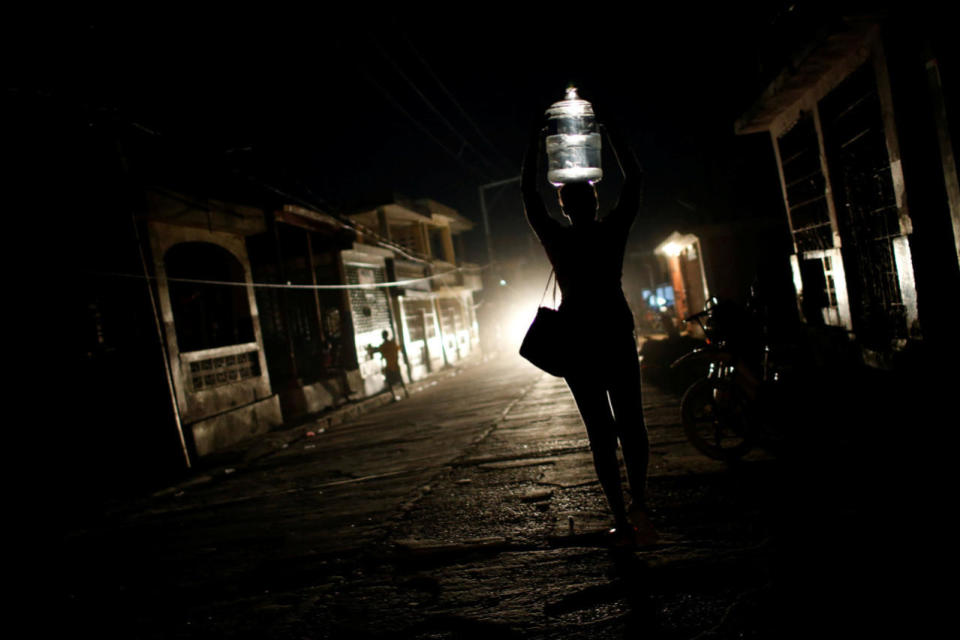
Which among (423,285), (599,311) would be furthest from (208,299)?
(423,285)

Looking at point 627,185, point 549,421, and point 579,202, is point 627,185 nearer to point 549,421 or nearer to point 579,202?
point 579,202

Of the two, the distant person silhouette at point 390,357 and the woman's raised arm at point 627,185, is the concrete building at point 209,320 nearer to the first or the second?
the distant person silhouette at point 390,357

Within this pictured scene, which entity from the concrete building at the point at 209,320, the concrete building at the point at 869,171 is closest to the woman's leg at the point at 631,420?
the concrete building at the point at 869,171

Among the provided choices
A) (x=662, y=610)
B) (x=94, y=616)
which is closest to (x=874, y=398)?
(x=662, y=610)

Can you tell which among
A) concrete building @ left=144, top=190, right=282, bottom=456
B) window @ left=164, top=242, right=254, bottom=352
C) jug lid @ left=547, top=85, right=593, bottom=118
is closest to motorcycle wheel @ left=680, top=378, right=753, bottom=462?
jug lid @ left=547, top=85, right=593, bottom=118

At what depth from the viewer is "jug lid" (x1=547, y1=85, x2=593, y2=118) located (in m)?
3.79

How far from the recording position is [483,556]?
347 cm

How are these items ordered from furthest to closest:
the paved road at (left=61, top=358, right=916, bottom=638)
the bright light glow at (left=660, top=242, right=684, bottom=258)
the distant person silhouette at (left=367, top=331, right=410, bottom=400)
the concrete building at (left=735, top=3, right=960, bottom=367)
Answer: the bright light glow at (left=660, top=242, right=684, bottom=258)
the distant person silhouette at (left=367, top=331, right=410, bottom=400)
the concrete building at (left=735, top=3, right=960, bottom=367)
the paved road at (left=61, top=358, right=916, bottom=638)

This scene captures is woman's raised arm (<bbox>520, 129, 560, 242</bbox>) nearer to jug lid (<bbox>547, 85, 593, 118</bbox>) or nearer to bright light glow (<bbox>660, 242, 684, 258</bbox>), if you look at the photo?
jug lid (<bbox>547, 85, 593, 118</bbox>)

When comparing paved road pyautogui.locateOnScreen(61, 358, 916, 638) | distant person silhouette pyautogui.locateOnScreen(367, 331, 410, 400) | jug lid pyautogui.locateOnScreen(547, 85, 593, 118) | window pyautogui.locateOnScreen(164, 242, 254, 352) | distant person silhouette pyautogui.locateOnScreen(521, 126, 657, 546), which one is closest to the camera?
paved road pyautogui.locateOnScreen(61, 358, 916, 638)

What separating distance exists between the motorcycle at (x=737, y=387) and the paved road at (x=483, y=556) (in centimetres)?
28

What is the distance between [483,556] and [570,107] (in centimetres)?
318

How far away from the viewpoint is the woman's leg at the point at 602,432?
299cm

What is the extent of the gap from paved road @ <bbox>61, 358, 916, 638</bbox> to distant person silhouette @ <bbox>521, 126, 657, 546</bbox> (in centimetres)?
53
